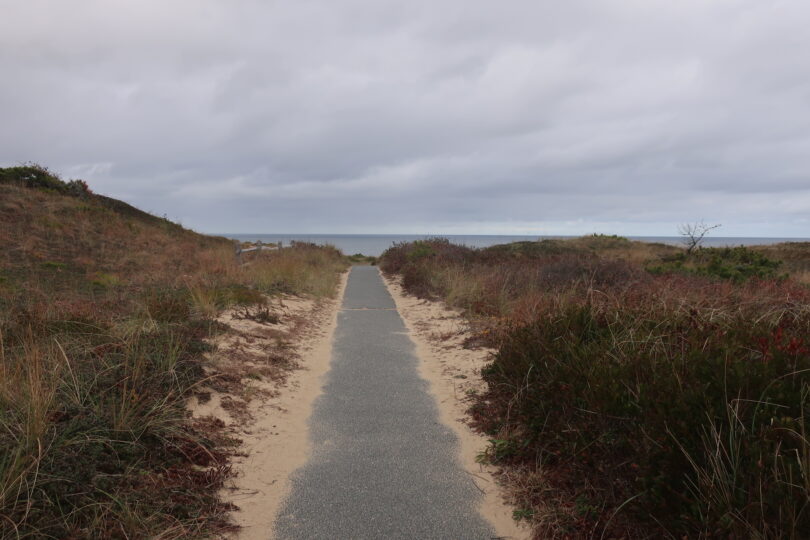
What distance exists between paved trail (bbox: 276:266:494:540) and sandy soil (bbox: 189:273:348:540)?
17 centimetres

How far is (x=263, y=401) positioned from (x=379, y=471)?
7.46 ft

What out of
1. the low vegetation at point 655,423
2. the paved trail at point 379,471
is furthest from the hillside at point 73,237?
the low vegetation at point 655,423

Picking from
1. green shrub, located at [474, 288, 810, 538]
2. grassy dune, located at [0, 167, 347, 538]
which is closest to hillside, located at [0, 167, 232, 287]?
grassy dune, located at [0, 167, 347, 538]

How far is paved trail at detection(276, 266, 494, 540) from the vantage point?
10.7ft

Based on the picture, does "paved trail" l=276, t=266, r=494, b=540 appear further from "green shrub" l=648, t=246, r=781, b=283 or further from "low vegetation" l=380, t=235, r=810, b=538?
"green shrub" l=648, t=246, r=781, b=283

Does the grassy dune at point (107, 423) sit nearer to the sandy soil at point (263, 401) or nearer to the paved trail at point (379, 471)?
the sandy soil at point (263, 401)

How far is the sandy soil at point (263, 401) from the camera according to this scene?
3.66 m

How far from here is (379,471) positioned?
13.2ft

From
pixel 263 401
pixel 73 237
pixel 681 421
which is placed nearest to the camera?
pixel 681 421

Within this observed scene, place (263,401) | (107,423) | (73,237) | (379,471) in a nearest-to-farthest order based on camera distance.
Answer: (107,423) < (379,471) < (263,401) < (73,237)

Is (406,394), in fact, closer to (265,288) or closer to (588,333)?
(588,333)

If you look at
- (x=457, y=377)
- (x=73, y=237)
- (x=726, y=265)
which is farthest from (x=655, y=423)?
(x=73, y=237)

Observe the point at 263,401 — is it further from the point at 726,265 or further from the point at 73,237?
the point at 73,237

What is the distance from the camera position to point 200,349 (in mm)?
6145
